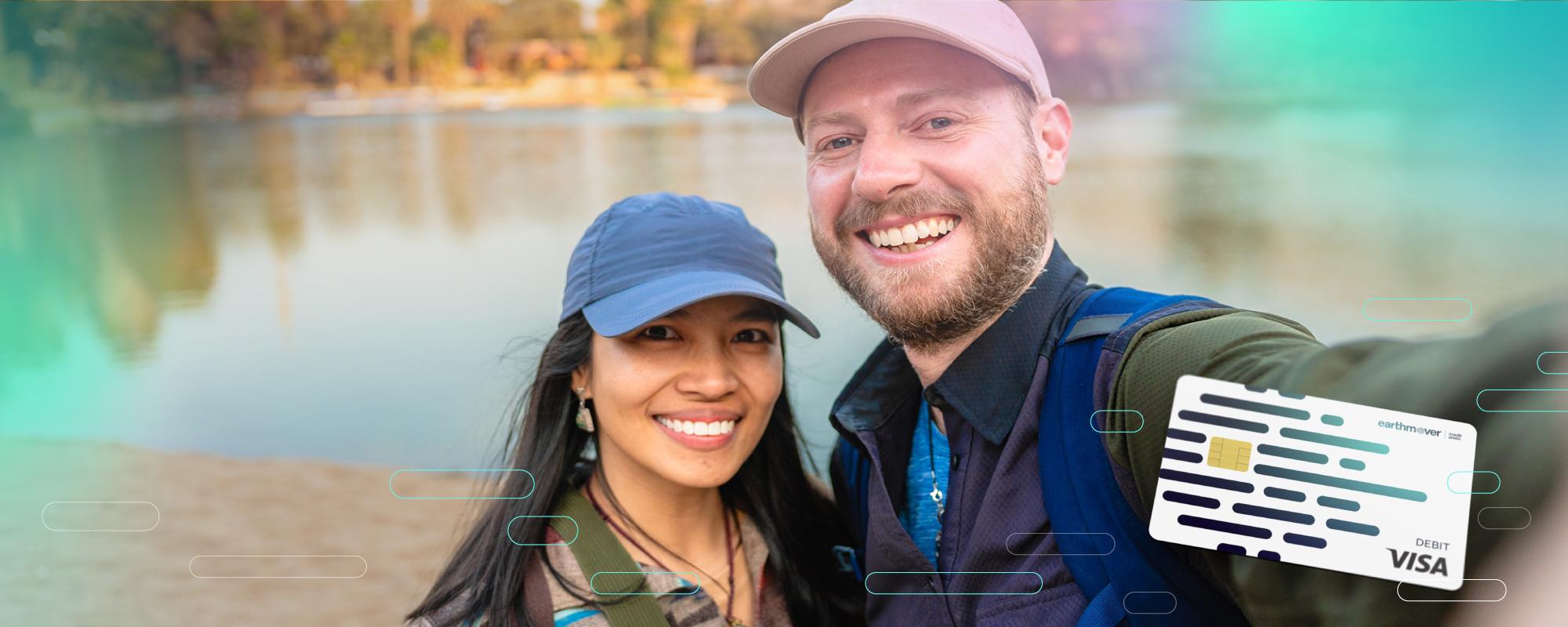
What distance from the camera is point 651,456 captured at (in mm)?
1483

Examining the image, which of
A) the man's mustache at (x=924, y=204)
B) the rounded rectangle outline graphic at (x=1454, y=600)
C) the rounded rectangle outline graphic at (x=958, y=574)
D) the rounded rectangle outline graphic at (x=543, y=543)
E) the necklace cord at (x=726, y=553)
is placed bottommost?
the necklace cord at (x=726, y=553)

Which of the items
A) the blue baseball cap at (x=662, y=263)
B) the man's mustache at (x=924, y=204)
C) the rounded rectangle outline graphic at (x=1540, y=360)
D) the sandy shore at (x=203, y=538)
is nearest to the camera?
the rounded rectangle outline graphic at (x=1540, y=360)

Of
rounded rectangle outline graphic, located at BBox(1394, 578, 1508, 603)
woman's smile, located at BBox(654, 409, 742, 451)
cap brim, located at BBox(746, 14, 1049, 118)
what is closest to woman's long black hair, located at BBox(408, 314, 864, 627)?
woman's smile, located at BBox(654, 409, 742, 451)

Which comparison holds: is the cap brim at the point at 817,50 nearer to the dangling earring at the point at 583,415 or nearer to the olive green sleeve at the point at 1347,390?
the olive green sleeve at the point at 1347,390

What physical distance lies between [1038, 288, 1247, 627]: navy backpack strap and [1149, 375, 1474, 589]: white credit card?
0.19 ft

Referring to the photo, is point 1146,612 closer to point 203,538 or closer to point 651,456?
point 651,456

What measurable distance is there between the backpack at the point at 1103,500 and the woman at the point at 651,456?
50 centimetres

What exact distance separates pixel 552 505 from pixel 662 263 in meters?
0.49

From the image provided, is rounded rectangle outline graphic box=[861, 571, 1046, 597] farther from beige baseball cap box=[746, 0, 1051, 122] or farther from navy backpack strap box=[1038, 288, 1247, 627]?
beige baseball cap box=[746, 0, 1051, 122]

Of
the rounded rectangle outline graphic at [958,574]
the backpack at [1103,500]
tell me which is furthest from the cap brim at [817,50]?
the rounded rectangle outline graphic at [958,574]

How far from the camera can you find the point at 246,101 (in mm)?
1886

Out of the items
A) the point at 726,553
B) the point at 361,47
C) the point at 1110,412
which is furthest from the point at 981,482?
the point at 361,47

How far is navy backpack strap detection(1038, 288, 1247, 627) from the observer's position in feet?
3.43

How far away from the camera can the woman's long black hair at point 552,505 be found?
1.48 meters
